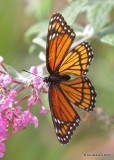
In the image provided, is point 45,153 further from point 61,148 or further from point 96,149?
point 96,149

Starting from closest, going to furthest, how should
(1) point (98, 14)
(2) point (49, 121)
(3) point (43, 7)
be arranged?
(1) point (98, 14) → (3) point (43, 7) → (2) point (49, 121)

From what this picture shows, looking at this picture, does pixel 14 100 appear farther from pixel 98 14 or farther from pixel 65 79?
pixel 98 14

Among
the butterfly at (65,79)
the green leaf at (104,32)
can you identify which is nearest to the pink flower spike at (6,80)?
the butterfly at (65,79)

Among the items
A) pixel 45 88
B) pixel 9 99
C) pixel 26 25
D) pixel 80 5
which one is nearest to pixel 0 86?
pixel 9 99

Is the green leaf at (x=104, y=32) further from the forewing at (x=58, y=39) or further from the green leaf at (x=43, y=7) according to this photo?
the green leaf at (x=43, y=7)

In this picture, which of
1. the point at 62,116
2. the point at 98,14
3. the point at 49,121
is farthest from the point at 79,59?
the point at 49,121

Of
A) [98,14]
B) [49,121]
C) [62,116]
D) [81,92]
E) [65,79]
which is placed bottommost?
[62,116]
